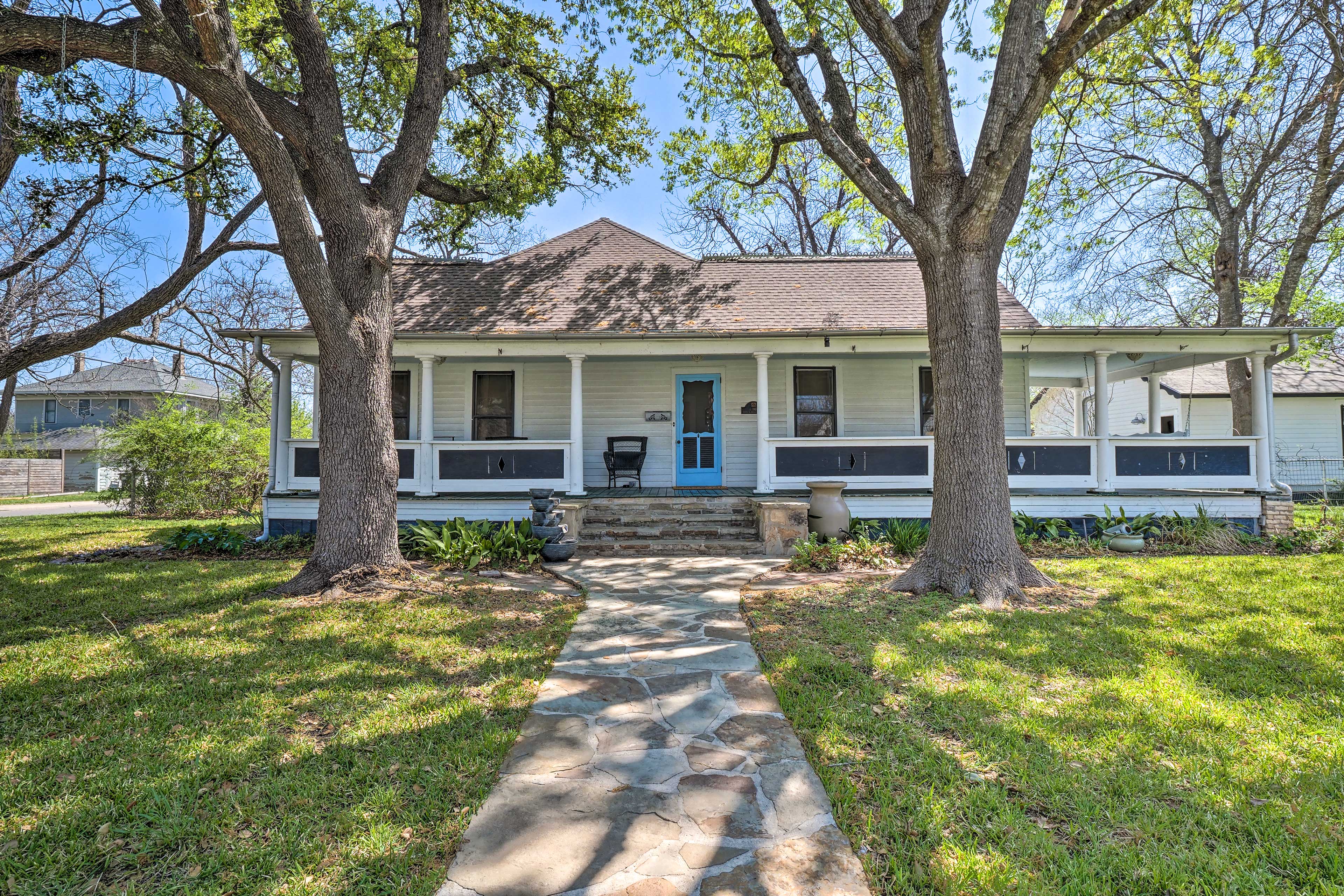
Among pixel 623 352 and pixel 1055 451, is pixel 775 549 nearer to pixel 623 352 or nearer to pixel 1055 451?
pixel 623 352

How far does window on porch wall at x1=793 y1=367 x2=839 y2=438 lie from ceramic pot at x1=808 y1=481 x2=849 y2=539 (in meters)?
2.98

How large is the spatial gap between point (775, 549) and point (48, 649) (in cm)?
726

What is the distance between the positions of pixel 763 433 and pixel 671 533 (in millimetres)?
2238

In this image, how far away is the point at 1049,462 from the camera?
31.9 feet

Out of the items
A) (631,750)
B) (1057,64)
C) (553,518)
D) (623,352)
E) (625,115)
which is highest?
(625,115)

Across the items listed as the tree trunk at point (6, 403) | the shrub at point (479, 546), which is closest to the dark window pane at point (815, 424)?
the shrub at point (479, 546)

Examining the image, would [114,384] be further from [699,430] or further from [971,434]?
[971,434]

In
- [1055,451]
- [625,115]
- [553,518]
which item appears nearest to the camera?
[553,518]

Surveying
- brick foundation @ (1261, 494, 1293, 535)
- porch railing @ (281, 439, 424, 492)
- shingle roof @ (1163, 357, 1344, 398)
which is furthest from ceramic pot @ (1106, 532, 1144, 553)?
shingle roof @ (1163, 357, 1344, 398)

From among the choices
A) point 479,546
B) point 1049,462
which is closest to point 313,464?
point 479,546

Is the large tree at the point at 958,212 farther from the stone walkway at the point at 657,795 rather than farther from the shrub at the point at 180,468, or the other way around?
the shrub at the point at 180,468

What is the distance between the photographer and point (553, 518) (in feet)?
26.7

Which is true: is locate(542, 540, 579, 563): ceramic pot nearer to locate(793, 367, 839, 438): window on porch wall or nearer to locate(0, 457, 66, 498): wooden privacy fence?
locate(793, 367, 839, 438): window on porch wall

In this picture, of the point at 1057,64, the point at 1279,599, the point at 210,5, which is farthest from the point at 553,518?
the point at 1279,599
